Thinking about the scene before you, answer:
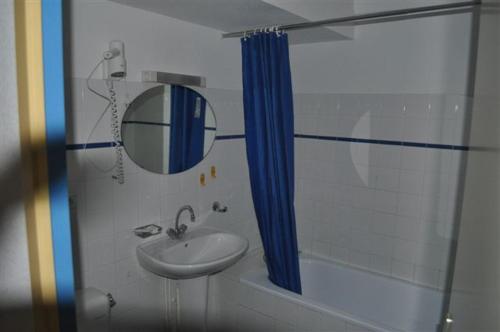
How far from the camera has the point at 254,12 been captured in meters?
1.96

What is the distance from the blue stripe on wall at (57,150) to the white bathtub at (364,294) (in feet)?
5.98

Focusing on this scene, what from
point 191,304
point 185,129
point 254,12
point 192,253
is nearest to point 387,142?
point 254,12

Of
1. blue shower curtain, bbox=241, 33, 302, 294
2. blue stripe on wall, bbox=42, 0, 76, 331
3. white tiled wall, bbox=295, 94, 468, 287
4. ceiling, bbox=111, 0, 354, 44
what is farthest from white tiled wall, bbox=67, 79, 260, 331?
blue stripe on wall, bbox=42, 0, 76, 331

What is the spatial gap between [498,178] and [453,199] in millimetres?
1915

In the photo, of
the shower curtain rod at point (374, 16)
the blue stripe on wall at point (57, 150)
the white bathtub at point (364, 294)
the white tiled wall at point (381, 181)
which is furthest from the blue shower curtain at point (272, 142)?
the blue stripe on wall at point (57, 150)

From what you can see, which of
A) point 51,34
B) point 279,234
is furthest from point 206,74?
point 51,34

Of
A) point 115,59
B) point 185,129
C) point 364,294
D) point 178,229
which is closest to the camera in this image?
point 115,59

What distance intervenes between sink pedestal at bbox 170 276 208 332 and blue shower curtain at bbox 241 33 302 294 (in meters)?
0.48

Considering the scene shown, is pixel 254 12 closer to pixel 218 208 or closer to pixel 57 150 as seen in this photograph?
pixel 218 208

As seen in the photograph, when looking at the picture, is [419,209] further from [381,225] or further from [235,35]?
[235,35]

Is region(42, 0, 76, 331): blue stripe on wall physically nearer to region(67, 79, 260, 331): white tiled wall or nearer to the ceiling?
region(67, 79, 260, 331): white tiled wall

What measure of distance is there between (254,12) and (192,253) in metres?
1.44

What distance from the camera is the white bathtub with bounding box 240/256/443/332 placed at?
236 cm

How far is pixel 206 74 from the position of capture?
234 centimetres
